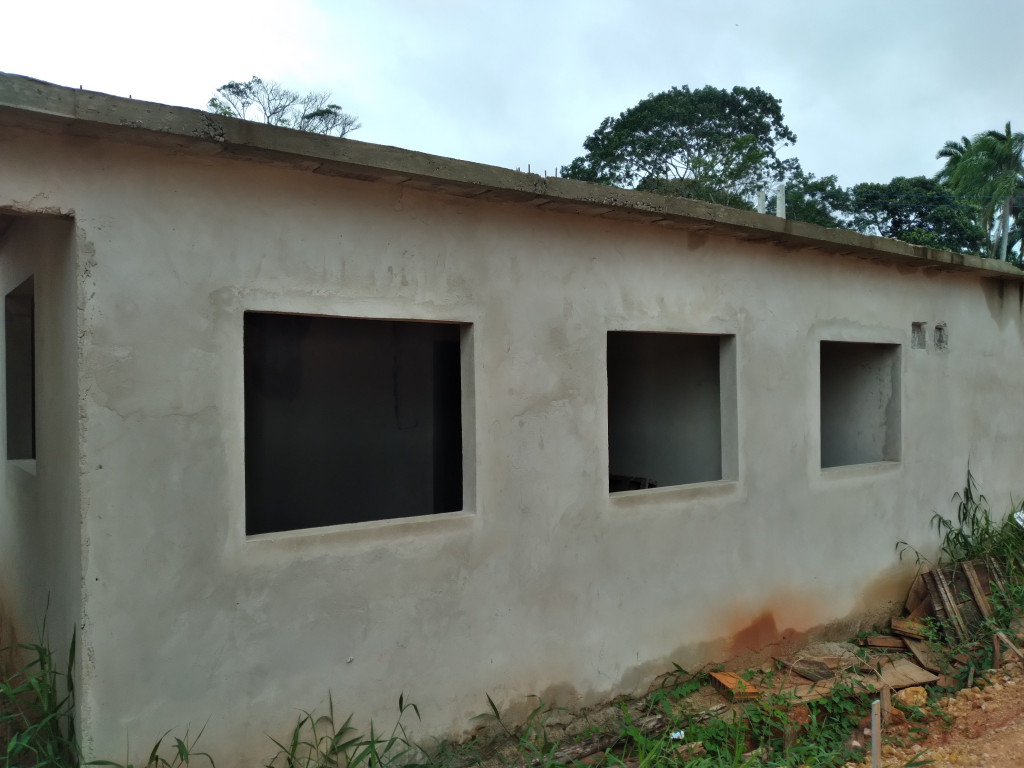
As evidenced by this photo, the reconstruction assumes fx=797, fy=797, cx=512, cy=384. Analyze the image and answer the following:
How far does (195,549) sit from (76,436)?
67cm

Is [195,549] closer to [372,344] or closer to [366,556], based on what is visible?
[366,556]

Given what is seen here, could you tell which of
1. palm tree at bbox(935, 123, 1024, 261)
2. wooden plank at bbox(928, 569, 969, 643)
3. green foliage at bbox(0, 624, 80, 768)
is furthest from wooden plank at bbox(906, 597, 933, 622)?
palm tree at bbox(935, 123, 1024, 261)

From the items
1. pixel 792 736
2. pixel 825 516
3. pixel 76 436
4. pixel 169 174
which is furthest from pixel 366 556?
pixel 825 516

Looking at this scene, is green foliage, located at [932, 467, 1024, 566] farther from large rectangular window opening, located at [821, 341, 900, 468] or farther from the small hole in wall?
the small hole in wall

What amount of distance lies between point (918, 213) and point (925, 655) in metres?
33.7

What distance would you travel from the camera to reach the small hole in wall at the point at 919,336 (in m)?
6.84

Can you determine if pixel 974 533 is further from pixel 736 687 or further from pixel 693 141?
pixel 693 141

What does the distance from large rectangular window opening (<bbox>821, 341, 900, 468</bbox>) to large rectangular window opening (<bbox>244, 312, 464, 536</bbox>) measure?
3.38 meters

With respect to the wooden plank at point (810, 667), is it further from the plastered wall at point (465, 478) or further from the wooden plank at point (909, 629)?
the wooden plank at point (909, 629)

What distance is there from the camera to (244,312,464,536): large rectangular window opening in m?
6.11

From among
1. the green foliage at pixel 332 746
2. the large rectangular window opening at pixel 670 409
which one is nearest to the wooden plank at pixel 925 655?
the large rectangular window opening at pixel 670 409

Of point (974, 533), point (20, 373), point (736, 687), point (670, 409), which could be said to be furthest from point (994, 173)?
point (20, 373)

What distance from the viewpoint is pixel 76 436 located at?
316 centimetres

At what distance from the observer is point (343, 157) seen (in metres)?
3.54
